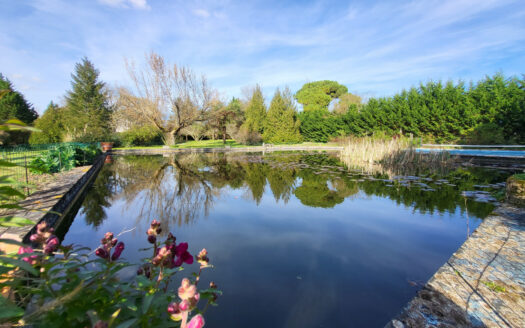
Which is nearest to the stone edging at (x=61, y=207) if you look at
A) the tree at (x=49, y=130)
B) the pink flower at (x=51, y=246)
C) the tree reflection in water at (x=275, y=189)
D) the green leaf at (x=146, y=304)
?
the tree reflection in water at (x=275, y=189)

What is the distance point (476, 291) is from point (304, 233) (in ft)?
5.80

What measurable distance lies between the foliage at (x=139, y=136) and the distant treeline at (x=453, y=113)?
1653cm

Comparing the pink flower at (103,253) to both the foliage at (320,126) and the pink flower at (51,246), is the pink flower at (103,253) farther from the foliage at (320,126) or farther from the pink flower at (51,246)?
the foliage at (320,126)

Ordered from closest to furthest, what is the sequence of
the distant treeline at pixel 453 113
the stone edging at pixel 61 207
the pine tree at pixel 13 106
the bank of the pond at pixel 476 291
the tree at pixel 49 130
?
1. the bank of the pond at pixel 476 291
2. the stone edging at pixel 61 207
3. the distant treeline at pixel 453 113
4. the tree at pixel 49 130
5. the pine tree at pixel 13 106

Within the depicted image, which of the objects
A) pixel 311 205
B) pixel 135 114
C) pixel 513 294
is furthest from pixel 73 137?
pixel 513 294

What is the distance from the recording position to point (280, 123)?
2236 cm

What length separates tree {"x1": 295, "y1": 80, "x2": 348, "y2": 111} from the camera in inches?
1358

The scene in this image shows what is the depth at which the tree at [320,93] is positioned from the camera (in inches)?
1358

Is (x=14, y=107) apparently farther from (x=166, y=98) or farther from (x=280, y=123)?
(x=280, y=123)

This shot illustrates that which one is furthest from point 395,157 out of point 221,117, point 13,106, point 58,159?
point 13,106

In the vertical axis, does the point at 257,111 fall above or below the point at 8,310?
above

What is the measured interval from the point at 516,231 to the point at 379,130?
672 inches

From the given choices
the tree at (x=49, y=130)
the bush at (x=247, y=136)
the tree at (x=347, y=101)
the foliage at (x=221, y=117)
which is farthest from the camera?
the tree at (x=347, y=101)

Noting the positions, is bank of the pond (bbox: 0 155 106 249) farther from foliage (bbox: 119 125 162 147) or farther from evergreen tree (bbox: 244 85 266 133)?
evergreen tree (bbox: 244 85 266 133)
